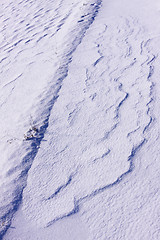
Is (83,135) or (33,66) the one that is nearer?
(83,135)

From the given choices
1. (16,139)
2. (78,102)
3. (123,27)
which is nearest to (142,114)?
(78,102)

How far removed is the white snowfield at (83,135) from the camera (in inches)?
60.2

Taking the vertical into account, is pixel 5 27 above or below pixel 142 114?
above

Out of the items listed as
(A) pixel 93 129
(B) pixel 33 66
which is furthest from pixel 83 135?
Answer: (B) pixel 33 66

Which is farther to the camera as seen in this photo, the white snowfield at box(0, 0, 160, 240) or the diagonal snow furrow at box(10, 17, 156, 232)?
the diagonal snow furrow at box(10, 17, 156, 232)

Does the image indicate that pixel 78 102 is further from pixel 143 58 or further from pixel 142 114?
pixel 143 58

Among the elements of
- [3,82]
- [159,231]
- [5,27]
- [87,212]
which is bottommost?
[159,231]

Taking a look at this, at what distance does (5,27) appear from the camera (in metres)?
5.43

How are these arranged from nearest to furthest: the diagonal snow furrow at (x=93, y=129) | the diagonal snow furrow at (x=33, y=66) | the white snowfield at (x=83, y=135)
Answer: the white snowfield at (x=83, y=135) → the diagonal snow furrow at (x=93, y=129) → the diagonal snow furrow at (x=33, y=66)

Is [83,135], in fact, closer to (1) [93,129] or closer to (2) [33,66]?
(1) [93,129]

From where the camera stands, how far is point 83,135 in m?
2.13

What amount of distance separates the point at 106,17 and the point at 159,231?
13.7 feet

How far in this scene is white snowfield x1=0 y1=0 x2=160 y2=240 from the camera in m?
1.53

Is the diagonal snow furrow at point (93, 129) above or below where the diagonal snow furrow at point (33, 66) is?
below
